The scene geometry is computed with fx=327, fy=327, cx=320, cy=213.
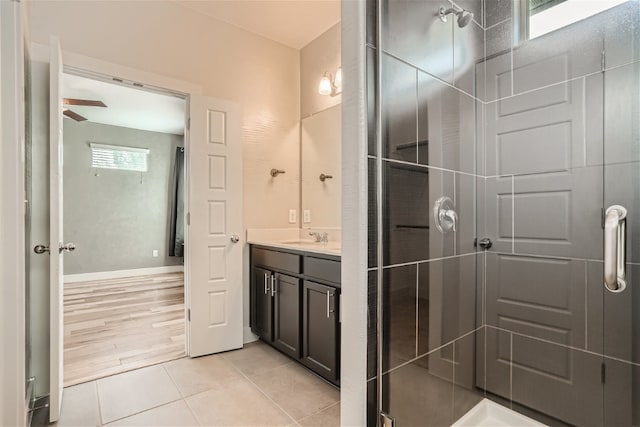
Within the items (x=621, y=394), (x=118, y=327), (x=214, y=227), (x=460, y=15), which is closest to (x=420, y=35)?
(x=460, y=15)

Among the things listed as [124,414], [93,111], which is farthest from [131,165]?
[124,414]

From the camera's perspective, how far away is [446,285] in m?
1.45

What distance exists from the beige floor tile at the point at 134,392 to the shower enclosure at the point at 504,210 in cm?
142

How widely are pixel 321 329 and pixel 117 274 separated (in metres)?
5.03

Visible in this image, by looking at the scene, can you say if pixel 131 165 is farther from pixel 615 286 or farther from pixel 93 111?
A: pixel 615 286

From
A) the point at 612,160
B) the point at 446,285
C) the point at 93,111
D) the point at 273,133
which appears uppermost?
the point at 93,111

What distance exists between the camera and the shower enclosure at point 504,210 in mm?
1232

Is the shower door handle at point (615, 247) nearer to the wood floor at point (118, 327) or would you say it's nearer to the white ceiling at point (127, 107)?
the wood floor at point (118, 327)

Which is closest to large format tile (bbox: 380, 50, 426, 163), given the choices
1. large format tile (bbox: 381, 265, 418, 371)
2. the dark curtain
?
large format tile (bbox: 381, 265, 418, 371)

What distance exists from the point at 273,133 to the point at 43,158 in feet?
5.64

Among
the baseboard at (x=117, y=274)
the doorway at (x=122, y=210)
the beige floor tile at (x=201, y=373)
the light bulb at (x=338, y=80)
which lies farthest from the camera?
the baseboard at (x=117, y=274)

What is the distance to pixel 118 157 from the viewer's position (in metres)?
5.68

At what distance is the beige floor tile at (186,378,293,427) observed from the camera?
5.62ft

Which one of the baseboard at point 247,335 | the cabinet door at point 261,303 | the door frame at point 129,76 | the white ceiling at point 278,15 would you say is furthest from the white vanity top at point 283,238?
the white ceiling at point 278,15
